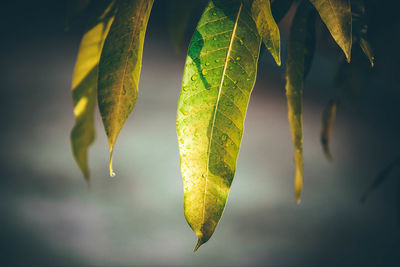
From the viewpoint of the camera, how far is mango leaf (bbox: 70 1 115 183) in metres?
0.37

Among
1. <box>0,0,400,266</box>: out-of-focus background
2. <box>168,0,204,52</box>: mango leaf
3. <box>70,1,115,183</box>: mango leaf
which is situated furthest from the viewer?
<box>0,0,400,266</box>: out-of-focus background

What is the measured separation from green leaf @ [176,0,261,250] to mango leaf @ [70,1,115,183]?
16 cm

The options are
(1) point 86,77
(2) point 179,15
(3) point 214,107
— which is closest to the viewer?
(3) point 214,107

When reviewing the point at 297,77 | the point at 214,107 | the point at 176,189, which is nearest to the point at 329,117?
the point at 297,77

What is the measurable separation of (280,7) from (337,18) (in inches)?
3.7

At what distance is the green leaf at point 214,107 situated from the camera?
232 mm

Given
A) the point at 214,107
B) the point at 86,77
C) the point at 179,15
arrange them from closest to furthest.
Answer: the point at 214,107, the point at 86,77, the point at 179,15

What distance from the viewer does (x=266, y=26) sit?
0.24 m

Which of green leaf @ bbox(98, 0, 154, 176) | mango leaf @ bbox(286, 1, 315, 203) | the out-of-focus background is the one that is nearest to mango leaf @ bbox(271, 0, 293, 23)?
mango leaf @ bbox(286, 1, 315, 203)

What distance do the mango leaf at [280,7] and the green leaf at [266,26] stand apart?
89mm

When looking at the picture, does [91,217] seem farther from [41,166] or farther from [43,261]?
[41,166]

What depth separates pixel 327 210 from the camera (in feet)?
5.00

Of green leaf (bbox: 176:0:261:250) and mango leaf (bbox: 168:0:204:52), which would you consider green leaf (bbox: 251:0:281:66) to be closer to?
green leaf (bbox: 176:0:261:250)

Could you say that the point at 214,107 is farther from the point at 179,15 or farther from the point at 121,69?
the point at 179,15
